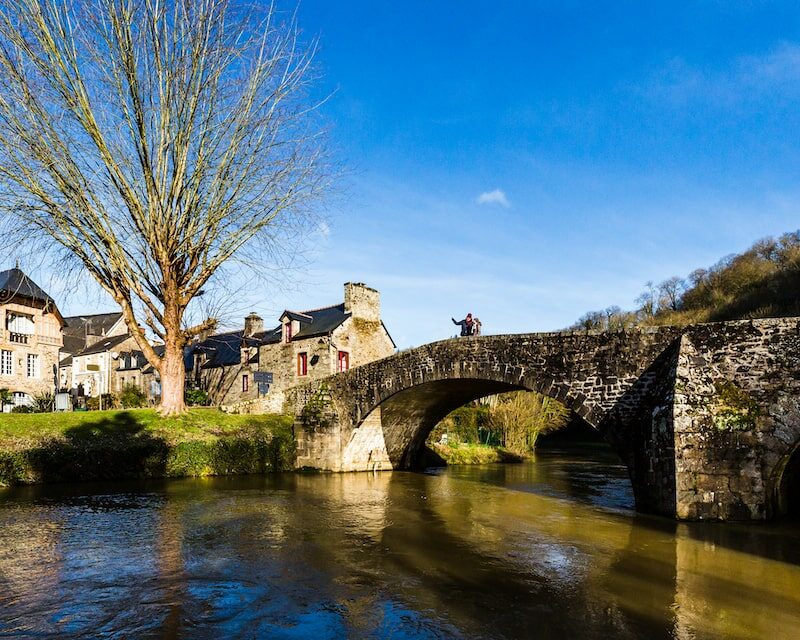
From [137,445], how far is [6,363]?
19.1 meters

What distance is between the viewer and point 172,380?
58.6ft

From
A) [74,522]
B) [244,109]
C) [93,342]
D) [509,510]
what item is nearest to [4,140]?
[244,109]

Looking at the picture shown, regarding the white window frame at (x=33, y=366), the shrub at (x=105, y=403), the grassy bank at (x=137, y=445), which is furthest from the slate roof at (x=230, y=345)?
the grassy bank at (x=137, y=445)

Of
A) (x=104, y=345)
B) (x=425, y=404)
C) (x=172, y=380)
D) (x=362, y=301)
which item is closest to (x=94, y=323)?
(x=104, y=345)

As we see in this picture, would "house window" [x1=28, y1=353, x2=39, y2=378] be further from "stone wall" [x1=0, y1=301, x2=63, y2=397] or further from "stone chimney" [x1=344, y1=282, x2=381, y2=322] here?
"stone chimney" [x1=344, y1=282, x2=381, y2=322]

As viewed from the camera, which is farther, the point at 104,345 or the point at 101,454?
the point at 104,345

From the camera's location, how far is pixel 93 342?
43.2 m

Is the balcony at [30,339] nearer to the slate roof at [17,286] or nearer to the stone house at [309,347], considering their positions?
the slate roof at [17,286]

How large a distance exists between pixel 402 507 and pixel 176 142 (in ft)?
38.1

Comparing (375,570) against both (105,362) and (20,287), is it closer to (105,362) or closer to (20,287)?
(20,287)

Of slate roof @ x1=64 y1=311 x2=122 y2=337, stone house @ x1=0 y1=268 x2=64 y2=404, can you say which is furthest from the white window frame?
slate roof @ x1=64 y1=311 x2=122 y2=337

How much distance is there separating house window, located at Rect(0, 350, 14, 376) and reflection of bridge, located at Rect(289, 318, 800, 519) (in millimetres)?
23344

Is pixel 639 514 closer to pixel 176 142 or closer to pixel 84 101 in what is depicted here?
pixel 176 142

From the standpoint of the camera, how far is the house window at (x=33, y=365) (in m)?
31.4
